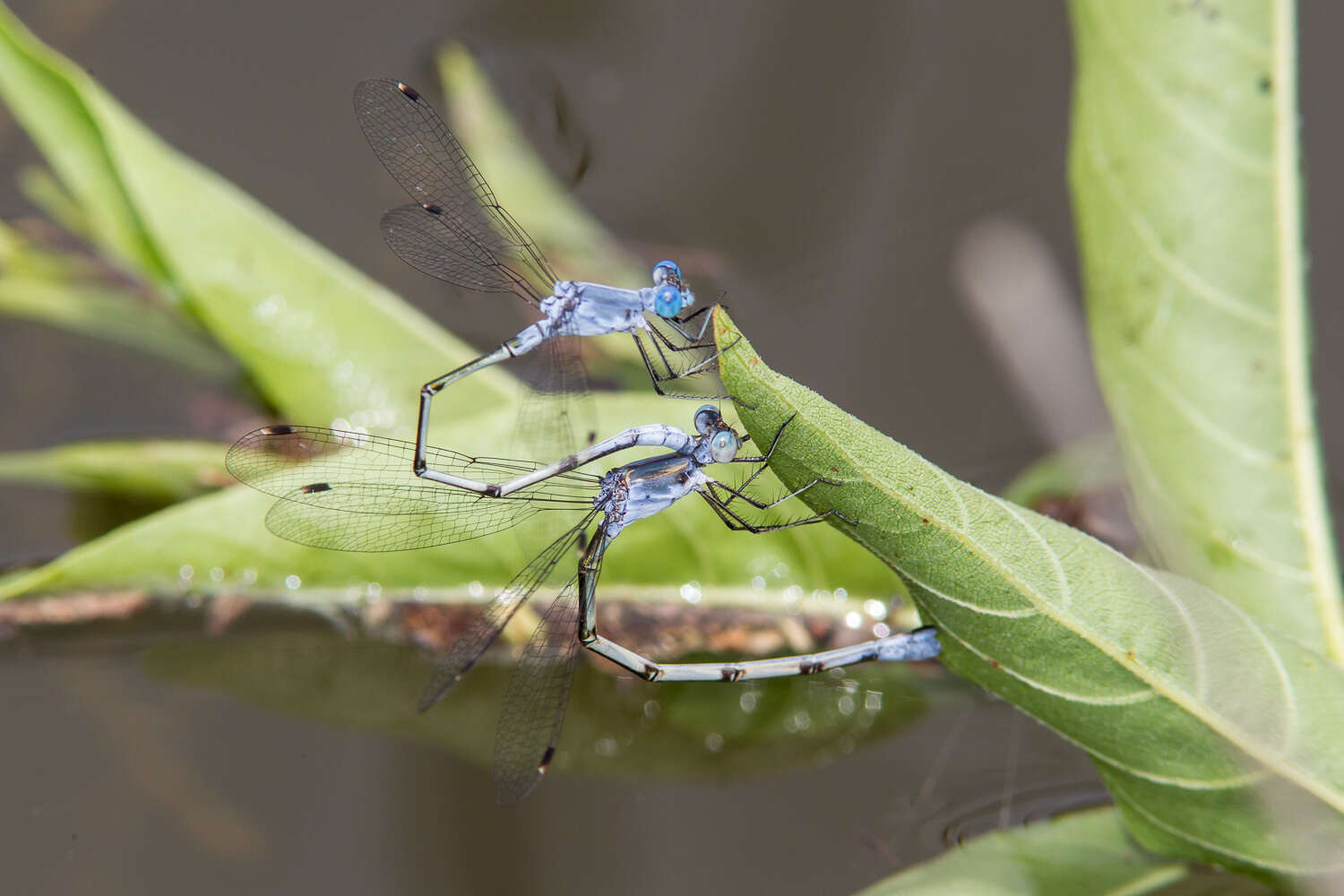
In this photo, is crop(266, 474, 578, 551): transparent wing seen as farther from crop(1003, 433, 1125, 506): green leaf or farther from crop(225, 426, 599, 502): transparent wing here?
crop(1003, 433, 1125, 506): green leaf

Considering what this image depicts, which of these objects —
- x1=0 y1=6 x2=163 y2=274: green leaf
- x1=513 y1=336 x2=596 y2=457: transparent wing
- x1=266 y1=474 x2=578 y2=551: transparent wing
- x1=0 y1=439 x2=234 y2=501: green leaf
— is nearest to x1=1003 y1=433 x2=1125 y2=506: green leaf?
x1=513 y1=336 x2=596 y2=457: transparent wing

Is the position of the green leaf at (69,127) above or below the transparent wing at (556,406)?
above

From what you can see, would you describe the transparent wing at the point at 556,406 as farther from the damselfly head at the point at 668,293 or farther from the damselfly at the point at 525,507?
the damselfly head at the point at 668,293

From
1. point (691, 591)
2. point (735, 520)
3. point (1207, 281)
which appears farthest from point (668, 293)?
point (1207, 281)

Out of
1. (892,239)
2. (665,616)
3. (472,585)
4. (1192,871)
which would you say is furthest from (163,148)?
(1192,871)

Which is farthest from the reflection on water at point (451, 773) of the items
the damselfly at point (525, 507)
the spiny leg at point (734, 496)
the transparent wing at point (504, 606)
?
the spiny leg at point (734, 496)
